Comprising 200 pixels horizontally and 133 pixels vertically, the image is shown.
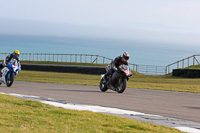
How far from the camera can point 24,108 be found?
9.08 meters

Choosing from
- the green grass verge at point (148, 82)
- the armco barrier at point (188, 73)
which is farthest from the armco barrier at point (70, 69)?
Answer: the armco barrier at point (188, 73)

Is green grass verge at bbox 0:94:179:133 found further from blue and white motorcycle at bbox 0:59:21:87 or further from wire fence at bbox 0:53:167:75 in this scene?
wire fence at bbox 0:53:167:75

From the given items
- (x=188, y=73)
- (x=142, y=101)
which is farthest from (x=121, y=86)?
(x=188, y=73)

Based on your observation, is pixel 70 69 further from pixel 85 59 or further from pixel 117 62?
pixel 117 62

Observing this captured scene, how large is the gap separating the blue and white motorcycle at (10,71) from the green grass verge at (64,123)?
8966 mm

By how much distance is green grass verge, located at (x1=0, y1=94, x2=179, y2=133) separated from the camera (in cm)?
664

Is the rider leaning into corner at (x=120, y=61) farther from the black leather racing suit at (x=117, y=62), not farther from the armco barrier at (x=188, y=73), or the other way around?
the armco barrier at (x=188, y=73)

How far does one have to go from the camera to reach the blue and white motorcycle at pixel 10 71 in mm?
17609

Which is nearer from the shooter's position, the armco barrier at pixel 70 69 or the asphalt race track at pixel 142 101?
the asphalt race track at pixel 142 101

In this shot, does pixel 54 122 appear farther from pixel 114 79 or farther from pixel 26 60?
pixel 26 60

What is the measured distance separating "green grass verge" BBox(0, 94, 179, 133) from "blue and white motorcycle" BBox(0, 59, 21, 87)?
897cm

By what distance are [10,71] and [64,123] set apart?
11.1m

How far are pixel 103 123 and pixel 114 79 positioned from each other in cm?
913

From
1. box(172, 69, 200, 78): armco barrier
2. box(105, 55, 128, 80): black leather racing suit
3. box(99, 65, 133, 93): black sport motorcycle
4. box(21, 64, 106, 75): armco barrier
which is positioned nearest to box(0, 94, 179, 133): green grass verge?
box(99, 65, 133, 93): black sport motorcycle
